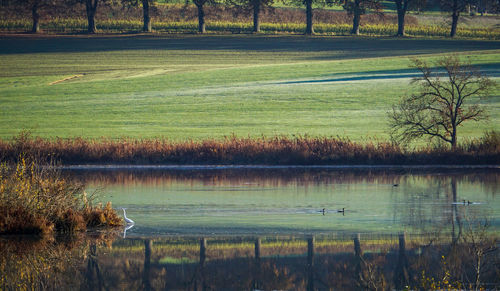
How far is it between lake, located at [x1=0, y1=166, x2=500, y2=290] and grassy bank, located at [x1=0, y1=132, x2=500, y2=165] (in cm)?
281

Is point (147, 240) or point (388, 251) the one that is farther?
point (147, 240)

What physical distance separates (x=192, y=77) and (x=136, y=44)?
47.4 feet

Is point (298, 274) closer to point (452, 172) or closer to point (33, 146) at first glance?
point (452, 172)

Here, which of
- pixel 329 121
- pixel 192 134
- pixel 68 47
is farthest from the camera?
pixel 68 47

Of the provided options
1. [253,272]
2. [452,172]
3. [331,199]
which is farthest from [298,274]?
[452,172]

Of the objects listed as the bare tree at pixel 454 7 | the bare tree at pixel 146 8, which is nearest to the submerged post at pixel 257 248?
the bare tree at pixel 146 8

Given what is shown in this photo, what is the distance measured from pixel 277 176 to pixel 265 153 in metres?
2.40

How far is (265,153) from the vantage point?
2838cm

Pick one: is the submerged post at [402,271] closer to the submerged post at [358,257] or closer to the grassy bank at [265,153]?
the submerged post at [358,257]

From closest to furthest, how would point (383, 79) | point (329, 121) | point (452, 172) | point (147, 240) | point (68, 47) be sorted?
point (147, 240) → point (452, 172) → point (329, 121) → point (383, 79) → point (68, 47)

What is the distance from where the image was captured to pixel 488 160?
2788 cm

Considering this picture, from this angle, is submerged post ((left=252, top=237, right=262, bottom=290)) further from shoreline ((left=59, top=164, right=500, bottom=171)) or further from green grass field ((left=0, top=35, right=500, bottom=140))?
green grass field ((left=0, top=35, right=500, bottom=140))

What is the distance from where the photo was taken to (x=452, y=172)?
26.5 metres

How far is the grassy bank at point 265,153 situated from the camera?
92.1 feet
